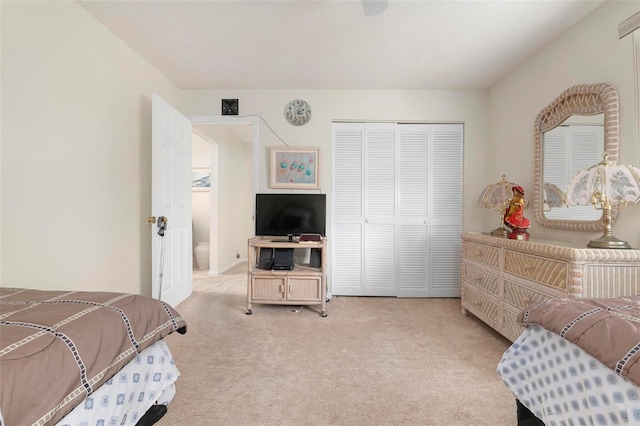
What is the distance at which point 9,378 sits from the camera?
684mm

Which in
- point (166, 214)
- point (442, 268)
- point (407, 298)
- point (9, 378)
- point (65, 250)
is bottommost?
point (407, 298)

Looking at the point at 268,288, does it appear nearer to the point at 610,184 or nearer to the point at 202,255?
the point at 202,255

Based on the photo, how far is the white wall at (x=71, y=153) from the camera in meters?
1.60

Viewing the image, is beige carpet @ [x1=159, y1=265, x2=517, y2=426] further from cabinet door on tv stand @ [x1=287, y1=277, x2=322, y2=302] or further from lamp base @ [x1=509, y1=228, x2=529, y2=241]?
lamp base @ [x1=509, y1=228, x2=529, y2=241]

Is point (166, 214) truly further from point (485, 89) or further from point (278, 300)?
point (485, 89)

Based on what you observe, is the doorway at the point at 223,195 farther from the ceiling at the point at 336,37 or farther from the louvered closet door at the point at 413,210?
the louvered closet door at the point at 413,210

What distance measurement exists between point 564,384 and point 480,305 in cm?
159

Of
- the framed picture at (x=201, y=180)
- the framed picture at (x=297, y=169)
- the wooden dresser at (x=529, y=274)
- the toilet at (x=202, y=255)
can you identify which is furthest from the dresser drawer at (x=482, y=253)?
the framed picture at (x=201, y=180)

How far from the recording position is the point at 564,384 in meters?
1.03

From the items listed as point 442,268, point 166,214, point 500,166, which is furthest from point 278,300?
point 500,166

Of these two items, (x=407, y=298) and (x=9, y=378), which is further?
(x=407, y=298)

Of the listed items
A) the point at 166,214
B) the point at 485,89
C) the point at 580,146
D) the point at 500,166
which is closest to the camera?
the point at 580,146

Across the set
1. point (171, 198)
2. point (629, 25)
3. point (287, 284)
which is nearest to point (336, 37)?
point (629, 25)

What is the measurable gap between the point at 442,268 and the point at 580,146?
1.80 metres
